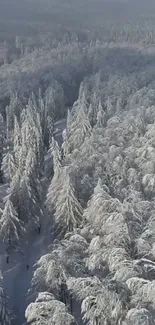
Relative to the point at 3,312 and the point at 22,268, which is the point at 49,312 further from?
the point at 22,268

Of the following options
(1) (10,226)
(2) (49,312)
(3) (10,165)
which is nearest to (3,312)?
(2) (49,312)

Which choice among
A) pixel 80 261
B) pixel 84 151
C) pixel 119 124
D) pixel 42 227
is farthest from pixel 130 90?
pixel 80 261

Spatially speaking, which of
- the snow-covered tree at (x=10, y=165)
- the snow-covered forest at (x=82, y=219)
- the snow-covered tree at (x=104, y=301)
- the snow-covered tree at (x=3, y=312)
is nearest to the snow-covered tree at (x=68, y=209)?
the snow-covered forest at (x=82, y=219)

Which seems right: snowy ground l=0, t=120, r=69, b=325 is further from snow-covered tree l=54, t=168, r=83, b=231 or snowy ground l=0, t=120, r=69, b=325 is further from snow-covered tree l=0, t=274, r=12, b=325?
snow-covered tree l=54, t=168, r=83, b=231

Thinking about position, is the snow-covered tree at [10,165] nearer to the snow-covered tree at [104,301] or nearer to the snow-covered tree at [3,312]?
the snow-covered tree at [3,312]

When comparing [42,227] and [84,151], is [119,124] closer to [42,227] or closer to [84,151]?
[84,151]

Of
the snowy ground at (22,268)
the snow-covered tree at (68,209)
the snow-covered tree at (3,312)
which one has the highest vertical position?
the snow-covered tree at (68,209)

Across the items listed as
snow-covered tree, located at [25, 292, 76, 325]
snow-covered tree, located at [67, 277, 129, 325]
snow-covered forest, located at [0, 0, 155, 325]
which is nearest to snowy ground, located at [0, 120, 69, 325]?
snow-covered forest, located at [0, 0, 155, 325]

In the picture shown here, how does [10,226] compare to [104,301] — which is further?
[10,226]
